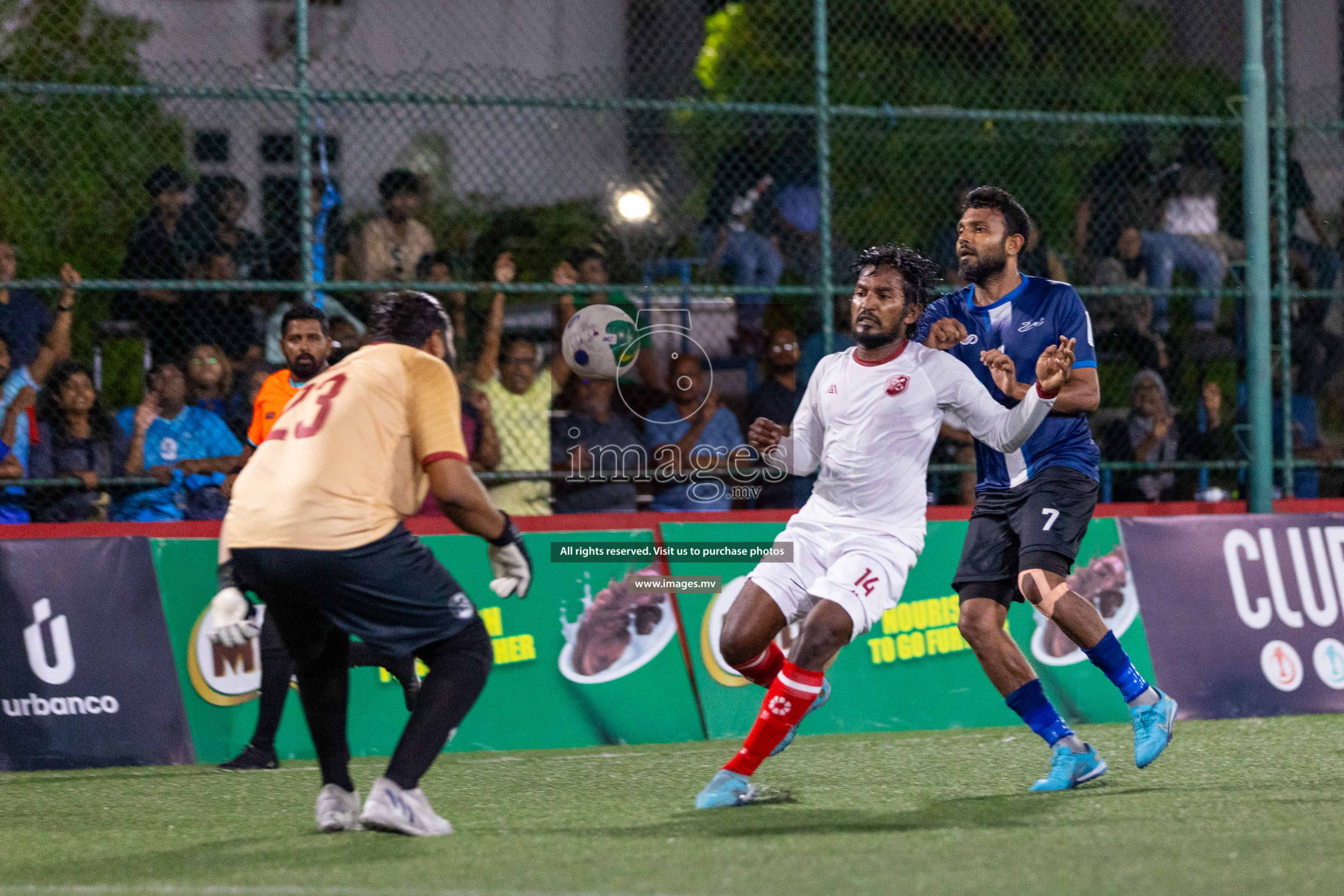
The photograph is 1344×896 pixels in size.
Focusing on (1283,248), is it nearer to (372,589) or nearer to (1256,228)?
(1256,228)

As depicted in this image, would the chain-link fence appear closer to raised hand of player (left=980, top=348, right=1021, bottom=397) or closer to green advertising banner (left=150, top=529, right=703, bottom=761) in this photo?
green advertising banner (left=150, top=529, right=703, bottom=761)

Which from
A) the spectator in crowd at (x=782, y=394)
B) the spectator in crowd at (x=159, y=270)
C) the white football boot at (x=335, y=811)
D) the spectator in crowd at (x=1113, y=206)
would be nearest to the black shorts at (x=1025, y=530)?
the white football boot at (x=335, y=811)

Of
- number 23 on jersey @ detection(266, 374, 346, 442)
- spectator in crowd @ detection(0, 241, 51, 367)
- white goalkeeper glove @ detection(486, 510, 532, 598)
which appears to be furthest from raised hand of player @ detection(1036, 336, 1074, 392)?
spectator in crowd @ detection(0, 241, 51, 367)

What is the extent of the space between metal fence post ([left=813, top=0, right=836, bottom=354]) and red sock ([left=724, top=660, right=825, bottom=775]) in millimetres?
4331

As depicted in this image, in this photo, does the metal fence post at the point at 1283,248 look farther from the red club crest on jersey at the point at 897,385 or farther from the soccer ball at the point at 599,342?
the red club crest on jersey at the point at 897,385

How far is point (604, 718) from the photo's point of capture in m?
Answer: 8.77

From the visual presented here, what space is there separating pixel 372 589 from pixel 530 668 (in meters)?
3.48

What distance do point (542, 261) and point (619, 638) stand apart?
3194 millimetres

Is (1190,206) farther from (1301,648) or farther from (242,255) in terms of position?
(242,255)

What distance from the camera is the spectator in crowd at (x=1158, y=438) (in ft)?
35.2

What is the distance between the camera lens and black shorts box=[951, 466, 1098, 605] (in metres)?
6.60

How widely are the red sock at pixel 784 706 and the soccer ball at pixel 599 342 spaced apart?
170 inches

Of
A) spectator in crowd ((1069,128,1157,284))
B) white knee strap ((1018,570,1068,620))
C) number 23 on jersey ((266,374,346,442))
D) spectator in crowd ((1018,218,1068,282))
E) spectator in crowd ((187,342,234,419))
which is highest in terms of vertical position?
spectator in crowd ((1069,128,1157,284))

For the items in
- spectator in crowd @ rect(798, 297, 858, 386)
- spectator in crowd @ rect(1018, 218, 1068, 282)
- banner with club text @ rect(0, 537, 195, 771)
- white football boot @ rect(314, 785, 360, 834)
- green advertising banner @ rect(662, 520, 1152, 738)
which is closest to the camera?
white football boot @ rect(314, 785, 360, 834)
